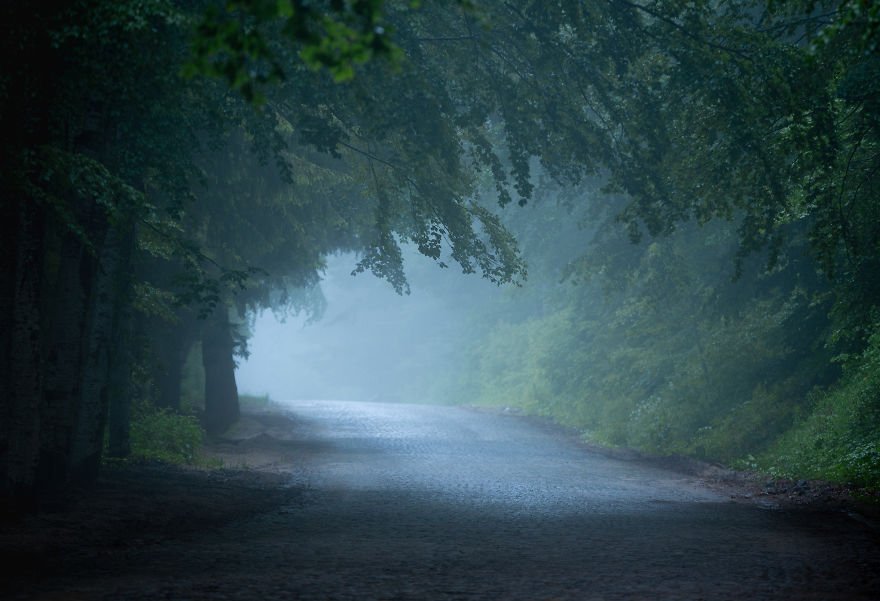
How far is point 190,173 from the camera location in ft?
33.8

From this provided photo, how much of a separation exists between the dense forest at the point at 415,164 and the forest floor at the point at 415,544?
1170mm

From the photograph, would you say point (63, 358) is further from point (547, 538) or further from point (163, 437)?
point (163, 437)

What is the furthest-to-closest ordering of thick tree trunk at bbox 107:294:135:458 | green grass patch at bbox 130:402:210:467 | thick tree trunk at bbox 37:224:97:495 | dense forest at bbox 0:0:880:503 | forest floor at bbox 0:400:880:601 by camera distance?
1. green grass patch at bbox 130:402:210:467
2. thick tree trunk at bbox 107:294:135:458
3. thick tree trunk at bbox 37:224:97:495
4. dense forest at bbox 0:0:880:503
5. forest floor at bbox 0:400:880:601

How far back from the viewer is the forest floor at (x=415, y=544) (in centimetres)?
571

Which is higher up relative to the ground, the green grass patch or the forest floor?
the green grass patch

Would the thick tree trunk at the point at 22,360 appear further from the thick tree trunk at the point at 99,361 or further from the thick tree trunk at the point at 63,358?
the thick tree trunk at the point at 99,361

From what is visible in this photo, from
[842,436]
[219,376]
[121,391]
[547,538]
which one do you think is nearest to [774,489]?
[842,436]

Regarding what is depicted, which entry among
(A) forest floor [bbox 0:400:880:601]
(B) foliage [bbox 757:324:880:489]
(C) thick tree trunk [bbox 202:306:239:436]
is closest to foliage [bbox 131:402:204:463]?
(A) forest floor [bbox 0:400:880:601]

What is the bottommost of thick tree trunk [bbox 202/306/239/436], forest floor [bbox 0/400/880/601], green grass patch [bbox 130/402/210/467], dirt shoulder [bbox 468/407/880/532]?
forest floor [bbox 0/400/880/601]

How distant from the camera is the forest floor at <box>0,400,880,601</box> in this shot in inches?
225

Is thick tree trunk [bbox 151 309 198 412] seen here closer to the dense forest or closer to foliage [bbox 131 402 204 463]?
the dense forest

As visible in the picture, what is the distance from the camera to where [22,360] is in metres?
8.11

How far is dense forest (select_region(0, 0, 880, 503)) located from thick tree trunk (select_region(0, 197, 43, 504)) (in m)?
0.02

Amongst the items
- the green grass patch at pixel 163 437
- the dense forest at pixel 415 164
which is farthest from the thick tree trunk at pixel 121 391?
the green grass patch at pixel 163 437
